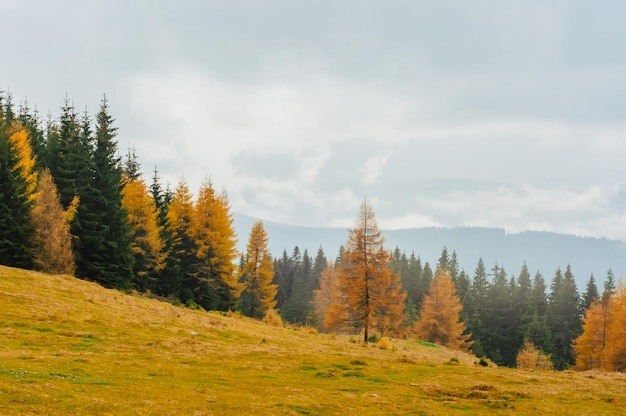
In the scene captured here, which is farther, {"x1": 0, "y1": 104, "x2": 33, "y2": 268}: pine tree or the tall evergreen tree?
the tall evergreen tree

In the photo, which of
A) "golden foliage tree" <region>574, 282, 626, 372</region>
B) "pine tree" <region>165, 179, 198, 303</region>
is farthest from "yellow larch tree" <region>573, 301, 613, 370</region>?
"pine tree" <region>165, 179, 198, 303</region>

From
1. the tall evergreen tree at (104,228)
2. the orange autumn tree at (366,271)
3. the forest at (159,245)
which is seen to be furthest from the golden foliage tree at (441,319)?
the tall evergreen tree at (104,228)

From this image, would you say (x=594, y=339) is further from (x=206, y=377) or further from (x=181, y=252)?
(x=206, y=377)

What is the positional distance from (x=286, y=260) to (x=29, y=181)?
10686 cm

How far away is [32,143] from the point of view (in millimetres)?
60219

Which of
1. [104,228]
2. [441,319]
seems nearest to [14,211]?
[104,228]

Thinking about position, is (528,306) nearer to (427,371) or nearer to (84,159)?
(427,371)

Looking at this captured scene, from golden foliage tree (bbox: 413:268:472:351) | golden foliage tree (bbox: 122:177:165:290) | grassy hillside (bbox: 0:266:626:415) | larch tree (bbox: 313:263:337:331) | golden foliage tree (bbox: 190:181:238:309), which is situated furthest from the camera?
larch tree (bbox: 313:263:337:331)

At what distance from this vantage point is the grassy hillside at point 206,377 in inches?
465

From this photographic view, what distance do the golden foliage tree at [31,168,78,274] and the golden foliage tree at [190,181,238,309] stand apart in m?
16.0

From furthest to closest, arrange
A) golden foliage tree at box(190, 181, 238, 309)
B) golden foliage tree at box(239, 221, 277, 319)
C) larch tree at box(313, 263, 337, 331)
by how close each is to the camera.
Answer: larch tree at box(313, 263, 337, 331) < golden foliage tree at box(239, 221, 277, 319) < golden foliage tree at box(190, 181, 238, 309)

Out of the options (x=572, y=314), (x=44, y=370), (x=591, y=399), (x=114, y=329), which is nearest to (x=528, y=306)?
(x=572, y=314)

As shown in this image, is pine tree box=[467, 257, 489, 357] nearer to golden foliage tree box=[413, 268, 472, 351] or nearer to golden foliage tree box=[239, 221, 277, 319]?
golden foliage tree box=[413, 268, 472, 351]

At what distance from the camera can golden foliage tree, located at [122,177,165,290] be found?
52188 mm
